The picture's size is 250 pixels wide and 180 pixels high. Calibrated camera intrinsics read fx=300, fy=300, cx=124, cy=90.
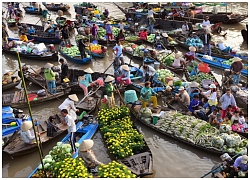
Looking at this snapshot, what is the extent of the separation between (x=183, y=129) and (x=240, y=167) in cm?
236

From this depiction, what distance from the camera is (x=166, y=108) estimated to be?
1047cm

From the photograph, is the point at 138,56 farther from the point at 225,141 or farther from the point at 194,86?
the point at 225,141

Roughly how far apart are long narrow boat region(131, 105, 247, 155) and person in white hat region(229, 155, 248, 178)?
0.86 m

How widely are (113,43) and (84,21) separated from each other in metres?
4.77

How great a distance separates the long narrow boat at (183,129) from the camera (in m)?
8.75

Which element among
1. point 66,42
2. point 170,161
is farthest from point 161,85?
Result: point 66,42

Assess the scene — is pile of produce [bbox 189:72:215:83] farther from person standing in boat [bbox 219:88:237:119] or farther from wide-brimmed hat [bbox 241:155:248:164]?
wide-brimmed hat [bbox 241:155:248:164]

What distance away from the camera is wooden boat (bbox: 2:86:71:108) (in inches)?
458

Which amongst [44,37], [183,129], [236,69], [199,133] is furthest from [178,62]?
[44,37]

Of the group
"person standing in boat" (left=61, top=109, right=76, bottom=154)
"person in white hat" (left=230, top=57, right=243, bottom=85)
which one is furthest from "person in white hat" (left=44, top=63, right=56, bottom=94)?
"person in white hat" (left=230, top=57, right=243, bottom=85)

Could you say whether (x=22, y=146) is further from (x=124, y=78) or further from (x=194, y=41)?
(x=194, y=41)

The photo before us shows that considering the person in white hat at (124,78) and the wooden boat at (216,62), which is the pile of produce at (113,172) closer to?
the person in white hat at (124,78)

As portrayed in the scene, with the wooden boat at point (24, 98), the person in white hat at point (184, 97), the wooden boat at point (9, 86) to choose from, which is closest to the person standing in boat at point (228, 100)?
the person in white hat at point (184, 97)

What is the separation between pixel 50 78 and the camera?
39.0 feet
